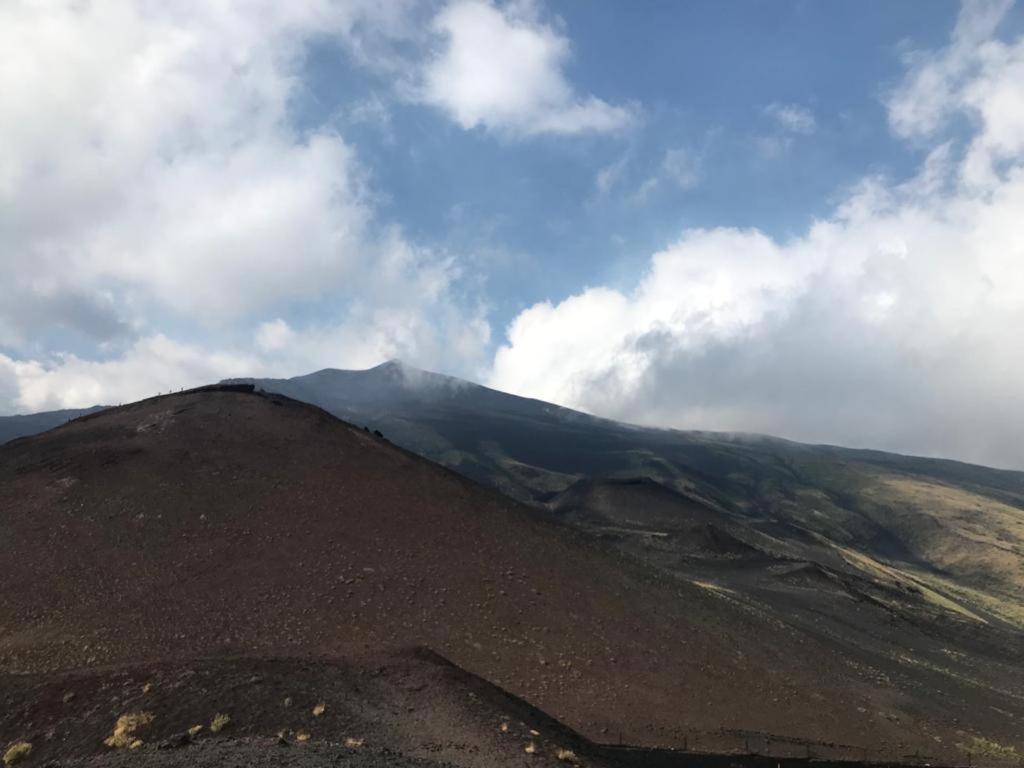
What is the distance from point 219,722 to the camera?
1847 cm

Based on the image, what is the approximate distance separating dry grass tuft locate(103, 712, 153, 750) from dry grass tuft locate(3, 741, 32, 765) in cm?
195

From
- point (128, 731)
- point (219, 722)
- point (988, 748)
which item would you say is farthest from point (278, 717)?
point (988, 748)

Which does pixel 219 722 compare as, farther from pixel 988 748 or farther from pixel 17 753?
pixel 988 748

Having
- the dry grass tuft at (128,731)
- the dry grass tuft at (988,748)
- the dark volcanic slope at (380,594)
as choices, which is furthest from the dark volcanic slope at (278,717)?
the dry grass tuft at (988,748)

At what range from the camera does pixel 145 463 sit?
48.5 meters

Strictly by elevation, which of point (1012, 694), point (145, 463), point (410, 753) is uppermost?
point (145, 463)

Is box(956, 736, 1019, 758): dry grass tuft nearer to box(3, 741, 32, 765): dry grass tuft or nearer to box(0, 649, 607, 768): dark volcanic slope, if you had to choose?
box(0, 649, 607, 768): dark volcanic slope

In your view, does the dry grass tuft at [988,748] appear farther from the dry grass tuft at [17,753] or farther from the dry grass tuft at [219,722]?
the dry grass tuft at [17,753]

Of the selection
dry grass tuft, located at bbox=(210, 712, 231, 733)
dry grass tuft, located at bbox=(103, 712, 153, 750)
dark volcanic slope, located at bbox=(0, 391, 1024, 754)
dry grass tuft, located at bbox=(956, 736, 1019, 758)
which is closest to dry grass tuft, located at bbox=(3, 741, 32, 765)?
dry grass tuft, located at bbox=(103, 712, 153, 750)

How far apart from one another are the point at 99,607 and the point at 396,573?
50.8ft

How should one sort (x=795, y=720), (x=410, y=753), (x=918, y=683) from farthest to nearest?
1. (x=918, y=683)
2. (x=795, y=720)
3. (x=410, y=753)

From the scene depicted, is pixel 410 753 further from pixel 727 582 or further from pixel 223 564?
pixel 727 582

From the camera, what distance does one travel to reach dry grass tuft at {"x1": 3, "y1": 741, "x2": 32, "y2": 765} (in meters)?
17.3

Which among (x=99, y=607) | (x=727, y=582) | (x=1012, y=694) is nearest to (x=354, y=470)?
(x=99, y=607)
